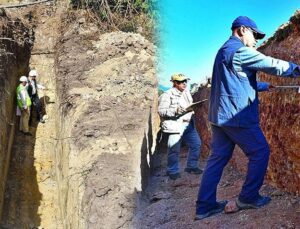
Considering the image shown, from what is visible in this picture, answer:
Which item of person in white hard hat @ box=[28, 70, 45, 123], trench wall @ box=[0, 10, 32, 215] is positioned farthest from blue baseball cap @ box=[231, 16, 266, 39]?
person in white hard hat @ box=[28, 70, 45, 123]

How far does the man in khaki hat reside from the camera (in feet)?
20.2

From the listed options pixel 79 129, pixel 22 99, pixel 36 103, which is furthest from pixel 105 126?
pixel 36 103

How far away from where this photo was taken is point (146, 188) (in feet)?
19.1

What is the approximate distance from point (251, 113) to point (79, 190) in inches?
111

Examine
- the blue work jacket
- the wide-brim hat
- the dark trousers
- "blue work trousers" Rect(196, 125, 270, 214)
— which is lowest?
"blue work trousers" Rect(196, 125, 270, 214)

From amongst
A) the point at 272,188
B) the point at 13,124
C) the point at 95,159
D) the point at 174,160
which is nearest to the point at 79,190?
the point at 95,159

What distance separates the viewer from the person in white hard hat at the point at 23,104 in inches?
435

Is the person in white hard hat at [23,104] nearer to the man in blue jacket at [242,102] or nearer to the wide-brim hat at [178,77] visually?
the wide-brim hat at [178,77]

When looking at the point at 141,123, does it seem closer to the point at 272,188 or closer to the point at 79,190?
the point at 79,190

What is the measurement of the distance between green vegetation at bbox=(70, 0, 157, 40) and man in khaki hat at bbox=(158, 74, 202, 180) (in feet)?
21.9

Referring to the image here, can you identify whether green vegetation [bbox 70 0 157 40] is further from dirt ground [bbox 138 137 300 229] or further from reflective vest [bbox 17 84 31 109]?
dirt ground [bbox 138 137 300 229]

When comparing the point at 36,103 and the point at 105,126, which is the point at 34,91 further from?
the point at 105,126

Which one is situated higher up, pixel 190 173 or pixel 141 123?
pixel 141 123

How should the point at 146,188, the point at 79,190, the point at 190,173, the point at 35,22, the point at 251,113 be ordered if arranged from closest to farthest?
1. the point at 251,113
2. the point at 79,190
3. the point at 146,188
4. the point at 190,173
5. the point at 35,22
